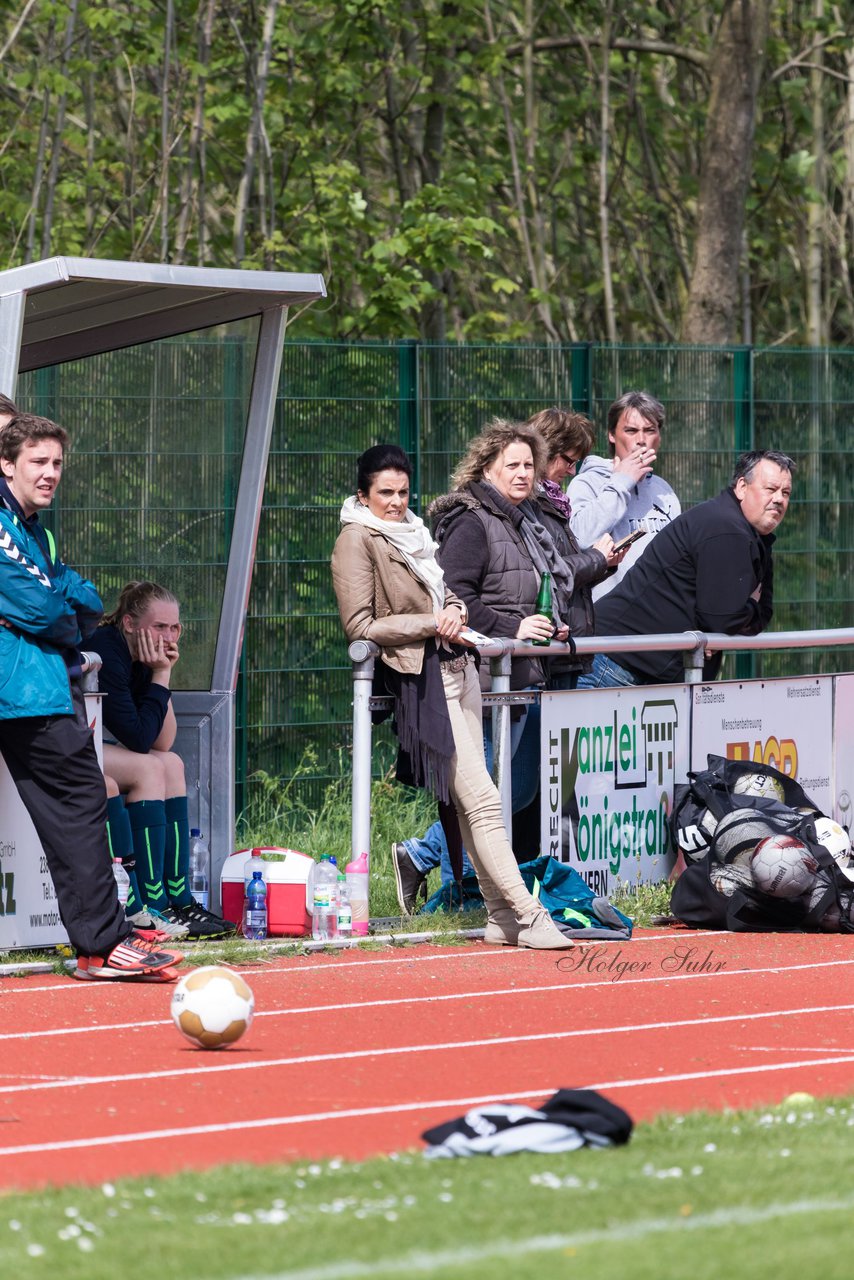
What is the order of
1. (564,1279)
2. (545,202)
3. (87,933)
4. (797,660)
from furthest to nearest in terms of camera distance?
(545,202) < (797,660) < (87,933) < (564,1279)

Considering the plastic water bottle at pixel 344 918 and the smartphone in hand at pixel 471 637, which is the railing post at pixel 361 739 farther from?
the smartphone in hand at pixel 471 637

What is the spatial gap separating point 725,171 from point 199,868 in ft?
28.9

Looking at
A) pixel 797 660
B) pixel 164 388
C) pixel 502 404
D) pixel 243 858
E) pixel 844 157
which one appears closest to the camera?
pixel 243 858

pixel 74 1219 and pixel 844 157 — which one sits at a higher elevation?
pixel 844 157

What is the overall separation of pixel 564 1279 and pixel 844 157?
19.4 m

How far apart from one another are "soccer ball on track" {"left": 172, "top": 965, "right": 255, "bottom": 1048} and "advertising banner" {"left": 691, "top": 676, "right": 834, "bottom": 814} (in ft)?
13.3

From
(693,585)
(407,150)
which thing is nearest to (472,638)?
(693,585)

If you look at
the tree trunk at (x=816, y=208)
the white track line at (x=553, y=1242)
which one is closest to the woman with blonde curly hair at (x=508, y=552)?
the white track line at (x=553, y=1242)

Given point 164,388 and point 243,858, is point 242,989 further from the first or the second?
point 164,388

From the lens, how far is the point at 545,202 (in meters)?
19.7

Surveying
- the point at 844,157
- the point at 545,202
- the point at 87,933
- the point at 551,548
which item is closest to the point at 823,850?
the point at 551,548

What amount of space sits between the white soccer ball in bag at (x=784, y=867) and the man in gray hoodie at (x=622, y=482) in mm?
1729

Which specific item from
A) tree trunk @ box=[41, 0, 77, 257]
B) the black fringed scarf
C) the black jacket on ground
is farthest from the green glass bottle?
tree trunk @ box=[41, 0, 77, 257]

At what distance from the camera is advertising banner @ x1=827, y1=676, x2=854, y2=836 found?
10.9 meters
